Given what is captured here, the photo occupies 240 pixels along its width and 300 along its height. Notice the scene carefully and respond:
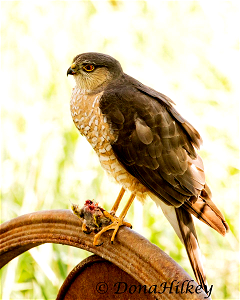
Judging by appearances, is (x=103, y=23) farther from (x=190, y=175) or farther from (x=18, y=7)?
(x=190, y=175)

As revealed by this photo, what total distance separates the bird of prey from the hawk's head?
4.6 inches

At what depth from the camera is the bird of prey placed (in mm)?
2127

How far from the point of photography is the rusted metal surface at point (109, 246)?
140 centimetres

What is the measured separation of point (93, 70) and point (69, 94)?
122 cm

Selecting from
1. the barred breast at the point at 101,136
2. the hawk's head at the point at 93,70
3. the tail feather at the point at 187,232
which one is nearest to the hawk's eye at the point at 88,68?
the hawk's head at the point at 93,70

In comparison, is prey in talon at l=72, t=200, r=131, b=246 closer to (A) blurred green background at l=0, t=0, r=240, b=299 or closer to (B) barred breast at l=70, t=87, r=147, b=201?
(B) barred breast at l=70, t=87, r=147, b=201

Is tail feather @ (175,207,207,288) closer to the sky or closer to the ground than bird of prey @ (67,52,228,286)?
closer to the ground

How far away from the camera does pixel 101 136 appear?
216 cm

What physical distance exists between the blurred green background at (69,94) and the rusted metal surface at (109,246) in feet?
4.01

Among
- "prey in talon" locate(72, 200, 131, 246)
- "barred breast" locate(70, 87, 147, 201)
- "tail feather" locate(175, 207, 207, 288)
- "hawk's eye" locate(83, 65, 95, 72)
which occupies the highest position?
"hawk's eye" locate(83, 65, 95, 72)

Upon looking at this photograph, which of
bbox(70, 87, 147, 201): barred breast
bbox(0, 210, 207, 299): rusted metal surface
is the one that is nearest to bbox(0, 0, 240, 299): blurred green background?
bbox(70, 87, 147, 201): barred breast

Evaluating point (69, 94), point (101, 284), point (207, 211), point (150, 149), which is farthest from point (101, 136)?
point (69, 94)

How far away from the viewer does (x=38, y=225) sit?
1846 millimetres

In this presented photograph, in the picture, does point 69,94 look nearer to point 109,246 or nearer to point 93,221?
point 93,221
